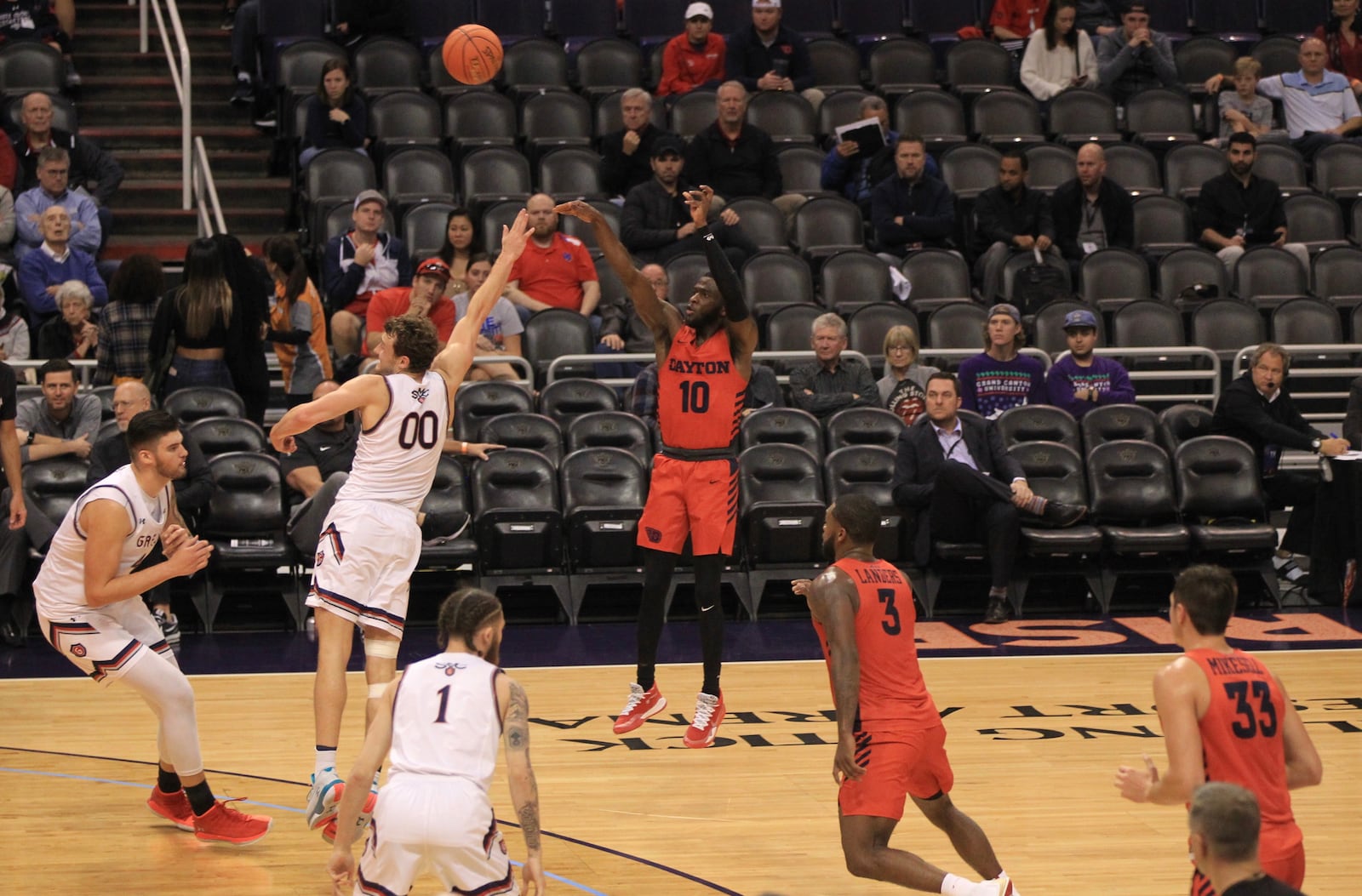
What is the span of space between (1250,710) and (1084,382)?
7511 mm

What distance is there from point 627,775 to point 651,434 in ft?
13.3

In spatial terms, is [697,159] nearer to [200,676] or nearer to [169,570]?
[200,676]

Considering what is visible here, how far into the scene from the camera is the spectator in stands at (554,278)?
1230 cm

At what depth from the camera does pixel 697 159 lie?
1353cm

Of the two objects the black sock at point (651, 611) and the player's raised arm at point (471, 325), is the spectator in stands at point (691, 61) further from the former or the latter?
the player's raised arm at point (471, 325)

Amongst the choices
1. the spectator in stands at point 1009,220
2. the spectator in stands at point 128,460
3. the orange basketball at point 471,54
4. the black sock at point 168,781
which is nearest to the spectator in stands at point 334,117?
the orange basketball at point 471,54

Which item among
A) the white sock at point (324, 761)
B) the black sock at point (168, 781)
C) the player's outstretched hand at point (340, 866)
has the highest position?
the player's outstretched hand at point (340, 866)

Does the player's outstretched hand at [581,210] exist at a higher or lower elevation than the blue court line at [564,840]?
higher

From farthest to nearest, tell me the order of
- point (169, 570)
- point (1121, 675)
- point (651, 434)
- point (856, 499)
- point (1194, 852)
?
point (651, 434) < point (1121, 675) < point (169, 570) < point (856, 499) < point (1194, 852)

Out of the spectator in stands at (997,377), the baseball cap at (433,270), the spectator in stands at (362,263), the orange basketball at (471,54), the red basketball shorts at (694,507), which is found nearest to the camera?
the red basketball shorts at (694,507)

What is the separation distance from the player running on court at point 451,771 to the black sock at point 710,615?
2.99 meters

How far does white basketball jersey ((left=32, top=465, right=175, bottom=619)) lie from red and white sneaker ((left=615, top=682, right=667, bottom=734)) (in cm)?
234

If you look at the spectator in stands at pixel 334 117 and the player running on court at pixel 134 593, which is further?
the spectator in stands at pixel 334 117

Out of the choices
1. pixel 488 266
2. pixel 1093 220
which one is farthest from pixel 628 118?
pixel 1093 220
